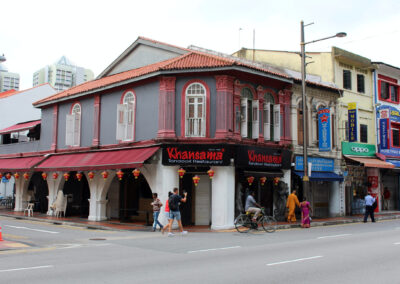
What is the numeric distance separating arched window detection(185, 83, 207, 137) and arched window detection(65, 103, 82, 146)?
826 cm

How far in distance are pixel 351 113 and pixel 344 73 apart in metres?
3.43

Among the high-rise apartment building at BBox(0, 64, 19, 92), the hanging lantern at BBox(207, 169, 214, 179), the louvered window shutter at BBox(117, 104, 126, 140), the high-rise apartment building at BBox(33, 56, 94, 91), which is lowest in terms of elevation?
the hanging lantern at BBox(207, 169, 214, 179)

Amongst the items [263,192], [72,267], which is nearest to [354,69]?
[263,192]

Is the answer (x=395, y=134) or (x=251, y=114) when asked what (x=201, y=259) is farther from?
(x=395, y=134)

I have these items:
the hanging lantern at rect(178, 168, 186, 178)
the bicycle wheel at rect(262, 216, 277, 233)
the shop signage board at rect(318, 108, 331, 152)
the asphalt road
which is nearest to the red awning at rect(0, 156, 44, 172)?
the asphalt road

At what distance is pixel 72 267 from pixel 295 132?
1648cm

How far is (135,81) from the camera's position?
21.2 meters

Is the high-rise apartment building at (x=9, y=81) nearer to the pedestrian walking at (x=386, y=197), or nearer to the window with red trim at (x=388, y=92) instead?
the window with red trim at (x=388, y=92)

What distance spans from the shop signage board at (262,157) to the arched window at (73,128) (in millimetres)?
10376

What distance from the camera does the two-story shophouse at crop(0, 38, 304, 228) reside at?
63.1ft

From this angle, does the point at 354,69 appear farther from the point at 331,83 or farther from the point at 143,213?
the point at 143,213

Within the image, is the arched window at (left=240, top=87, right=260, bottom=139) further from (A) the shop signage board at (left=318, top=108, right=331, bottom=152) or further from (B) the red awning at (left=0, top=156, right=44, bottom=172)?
(B) the red awning at (left=0, top=156, right=44, bottom=172)

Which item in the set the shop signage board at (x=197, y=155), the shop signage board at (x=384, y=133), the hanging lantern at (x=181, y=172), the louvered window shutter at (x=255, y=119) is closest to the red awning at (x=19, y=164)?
the shop signage board at (x=197, y=155)

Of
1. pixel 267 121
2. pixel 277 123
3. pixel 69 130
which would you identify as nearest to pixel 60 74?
pixel 69 130
